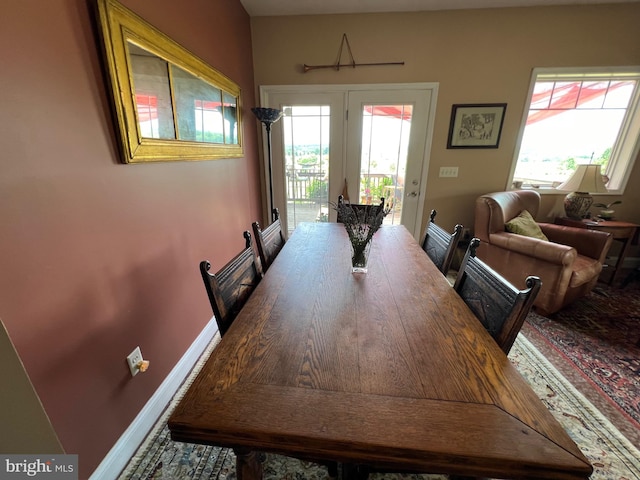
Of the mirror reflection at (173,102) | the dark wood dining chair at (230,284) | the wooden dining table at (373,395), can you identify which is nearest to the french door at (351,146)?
the mirror reflection at (173,102)

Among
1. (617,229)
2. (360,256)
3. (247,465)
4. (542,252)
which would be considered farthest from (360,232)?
(617,229)

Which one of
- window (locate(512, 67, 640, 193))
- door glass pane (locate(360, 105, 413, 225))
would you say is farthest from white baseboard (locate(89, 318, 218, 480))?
window (locate(512, 67, 640, 193))

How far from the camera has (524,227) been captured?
237 cm

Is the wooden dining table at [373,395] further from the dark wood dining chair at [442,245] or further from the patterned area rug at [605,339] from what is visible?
the patterned area rug at [605,339]

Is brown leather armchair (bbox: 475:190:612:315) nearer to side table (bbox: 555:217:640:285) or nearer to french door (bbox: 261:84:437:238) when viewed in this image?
side table (bbox: 555:217:640:285)

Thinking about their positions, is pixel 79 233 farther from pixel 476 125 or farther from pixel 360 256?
pixel 476 125

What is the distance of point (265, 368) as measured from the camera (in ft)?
2.28

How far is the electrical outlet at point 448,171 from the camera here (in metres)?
2.86

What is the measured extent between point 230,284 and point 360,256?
0.58m

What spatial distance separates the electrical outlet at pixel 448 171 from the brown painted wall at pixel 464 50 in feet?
0.17

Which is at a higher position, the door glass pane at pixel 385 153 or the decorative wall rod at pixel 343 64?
the decorative wall rod at pixel 343 64

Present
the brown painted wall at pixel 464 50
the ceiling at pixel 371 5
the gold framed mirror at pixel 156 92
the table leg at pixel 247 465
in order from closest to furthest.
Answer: the table leg at pixel 247 465
the gold framed mirror at pixel 156 92
the ceiling at pixel 371 5
the brown painted wall at pixel 464 50

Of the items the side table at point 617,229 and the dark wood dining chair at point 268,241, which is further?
the side table at point 617,229

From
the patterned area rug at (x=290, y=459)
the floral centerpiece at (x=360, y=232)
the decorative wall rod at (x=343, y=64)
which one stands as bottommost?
the patterned area rug at (x=290, y=459)
